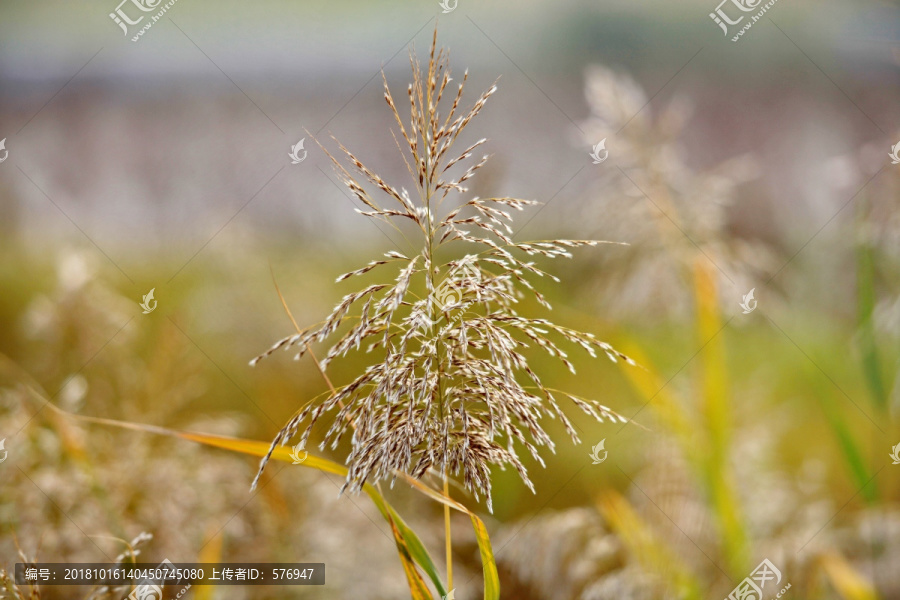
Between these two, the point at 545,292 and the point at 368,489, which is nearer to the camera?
the point at 368,489

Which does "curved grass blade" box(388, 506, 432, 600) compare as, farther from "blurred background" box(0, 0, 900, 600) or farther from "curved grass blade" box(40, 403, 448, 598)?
"blurred background" box(0, 0, 900, 600)

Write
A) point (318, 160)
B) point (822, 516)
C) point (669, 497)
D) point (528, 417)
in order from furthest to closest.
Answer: point (318, 160), point (822, 516), point (669, 497), point (528, 417)

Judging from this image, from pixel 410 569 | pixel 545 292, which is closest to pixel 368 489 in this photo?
pixel 410 569

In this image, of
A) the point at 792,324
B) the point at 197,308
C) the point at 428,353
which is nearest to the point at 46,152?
the point at 197,308

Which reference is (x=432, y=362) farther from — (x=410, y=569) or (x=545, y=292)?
(x=545, y=292)

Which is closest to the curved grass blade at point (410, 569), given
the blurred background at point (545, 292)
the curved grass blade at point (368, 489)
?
the curved grass blade at point (368, 489)

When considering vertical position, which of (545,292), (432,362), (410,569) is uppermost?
(545,292)

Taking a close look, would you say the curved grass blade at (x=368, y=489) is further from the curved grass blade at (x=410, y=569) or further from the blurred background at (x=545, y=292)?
the blurred background at (x=545, y=292)

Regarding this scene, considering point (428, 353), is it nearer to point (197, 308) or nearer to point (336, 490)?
point (336, 490)
